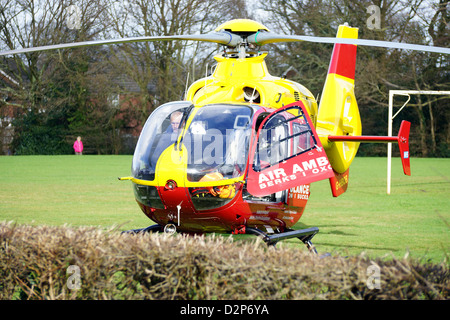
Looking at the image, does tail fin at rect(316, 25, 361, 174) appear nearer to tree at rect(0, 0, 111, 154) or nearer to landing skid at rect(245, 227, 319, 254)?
landing skid at rect(245, 227, 319, 254)

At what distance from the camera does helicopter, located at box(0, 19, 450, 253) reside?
6.98m

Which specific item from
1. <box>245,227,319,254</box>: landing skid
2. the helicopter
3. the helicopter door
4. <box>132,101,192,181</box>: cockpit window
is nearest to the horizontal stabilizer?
the helicopter

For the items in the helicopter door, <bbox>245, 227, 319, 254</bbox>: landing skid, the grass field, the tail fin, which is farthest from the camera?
the grass field

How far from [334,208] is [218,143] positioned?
7965mm

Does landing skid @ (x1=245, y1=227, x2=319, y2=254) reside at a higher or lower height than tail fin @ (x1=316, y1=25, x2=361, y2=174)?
lower

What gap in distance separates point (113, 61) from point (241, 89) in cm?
3719

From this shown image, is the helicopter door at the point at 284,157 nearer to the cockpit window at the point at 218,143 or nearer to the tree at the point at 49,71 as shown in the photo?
the cockpit window at the point at 218,143

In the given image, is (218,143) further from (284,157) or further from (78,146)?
(78,146)

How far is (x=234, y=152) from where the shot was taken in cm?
708

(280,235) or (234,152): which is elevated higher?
(234,152)

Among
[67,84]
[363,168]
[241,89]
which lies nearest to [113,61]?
[67,84]

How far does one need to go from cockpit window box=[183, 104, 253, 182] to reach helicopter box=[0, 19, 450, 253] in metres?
0.01

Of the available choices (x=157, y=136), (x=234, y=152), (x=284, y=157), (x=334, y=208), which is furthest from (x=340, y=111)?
(x=334, y=208)
